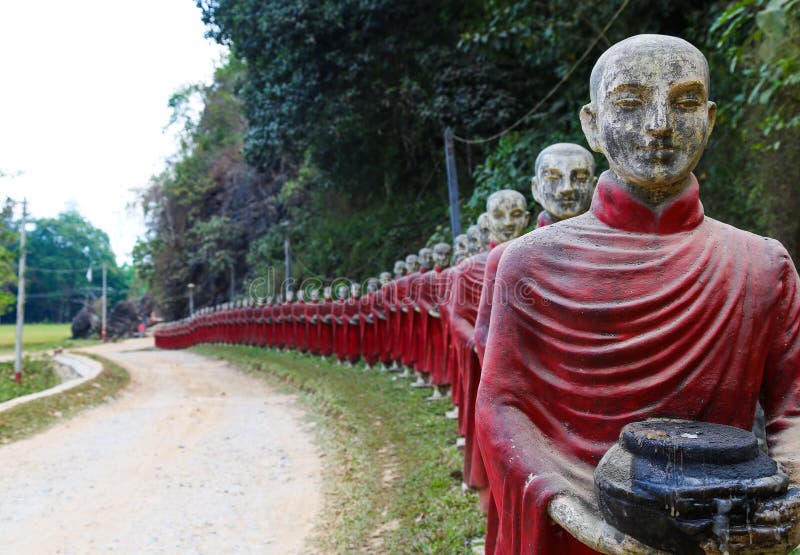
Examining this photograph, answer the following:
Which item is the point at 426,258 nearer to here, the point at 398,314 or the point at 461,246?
the point at 398,314

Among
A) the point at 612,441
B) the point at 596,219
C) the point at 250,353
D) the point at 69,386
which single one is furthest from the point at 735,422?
the point at 250,353

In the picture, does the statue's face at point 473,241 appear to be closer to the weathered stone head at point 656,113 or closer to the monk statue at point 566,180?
the monk statue at point 566,180

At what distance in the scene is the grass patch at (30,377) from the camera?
13867 mm

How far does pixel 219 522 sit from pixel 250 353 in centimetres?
1437

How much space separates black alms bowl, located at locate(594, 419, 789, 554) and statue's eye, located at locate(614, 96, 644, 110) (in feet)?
2.56

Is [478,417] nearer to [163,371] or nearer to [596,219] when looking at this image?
[596,219]

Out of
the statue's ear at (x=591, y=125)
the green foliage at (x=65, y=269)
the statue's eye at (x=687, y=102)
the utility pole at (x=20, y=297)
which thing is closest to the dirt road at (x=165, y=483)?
the statue's ear at (x=591, y=125)

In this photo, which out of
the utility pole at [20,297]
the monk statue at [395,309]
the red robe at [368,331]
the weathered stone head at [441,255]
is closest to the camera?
the weathered stone head at [441,255]

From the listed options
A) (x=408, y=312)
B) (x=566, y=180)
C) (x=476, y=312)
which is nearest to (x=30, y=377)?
(x=408, y=312)

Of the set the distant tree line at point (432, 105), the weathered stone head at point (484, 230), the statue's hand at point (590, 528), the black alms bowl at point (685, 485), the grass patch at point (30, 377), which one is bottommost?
the grass patch at point (30, 377)

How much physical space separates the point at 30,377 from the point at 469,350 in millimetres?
15575

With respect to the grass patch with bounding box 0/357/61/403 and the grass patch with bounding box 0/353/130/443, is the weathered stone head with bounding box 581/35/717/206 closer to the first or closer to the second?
the grass patch with bounding box 0/353/130/443

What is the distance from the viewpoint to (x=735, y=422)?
1776mm

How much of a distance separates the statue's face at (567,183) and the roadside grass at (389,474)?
194 cm
